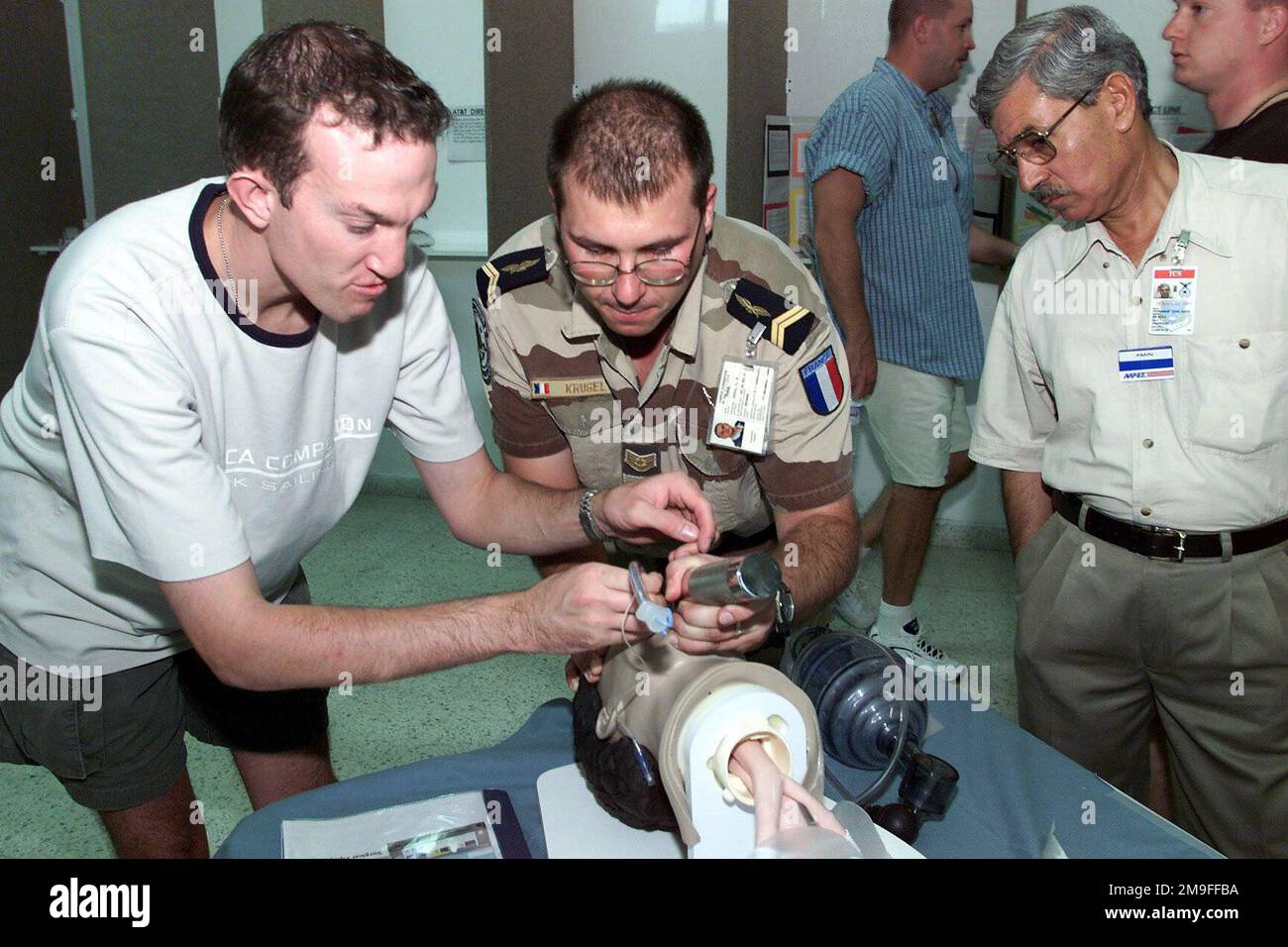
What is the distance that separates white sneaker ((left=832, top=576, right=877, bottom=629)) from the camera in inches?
134

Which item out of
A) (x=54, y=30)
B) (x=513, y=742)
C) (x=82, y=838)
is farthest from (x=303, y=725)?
(x=54, y=30)

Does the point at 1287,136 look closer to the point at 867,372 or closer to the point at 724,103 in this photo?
the point at 867,372

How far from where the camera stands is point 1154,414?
168 cm

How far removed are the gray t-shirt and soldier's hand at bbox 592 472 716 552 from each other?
0.28 metres

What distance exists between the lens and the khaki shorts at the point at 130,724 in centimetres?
147

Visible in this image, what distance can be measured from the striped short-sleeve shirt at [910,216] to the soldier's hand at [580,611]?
1.99 metres

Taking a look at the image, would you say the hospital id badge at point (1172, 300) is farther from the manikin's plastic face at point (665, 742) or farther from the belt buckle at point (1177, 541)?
the manikin's plastic face at point (665, 742)

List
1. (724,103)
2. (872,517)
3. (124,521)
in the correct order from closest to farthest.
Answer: (124,521) → (724,103) → (872,517)

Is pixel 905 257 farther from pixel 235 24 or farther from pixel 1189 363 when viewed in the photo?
pixel 235 24

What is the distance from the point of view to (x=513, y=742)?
5.17 ft

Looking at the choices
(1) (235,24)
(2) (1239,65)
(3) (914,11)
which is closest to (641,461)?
(2) (1239,65)

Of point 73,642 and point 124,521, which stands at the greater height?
point 124,521

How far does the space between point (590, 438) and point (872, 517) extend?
196cm

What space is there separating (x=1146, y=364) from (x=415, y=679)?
2272mm
